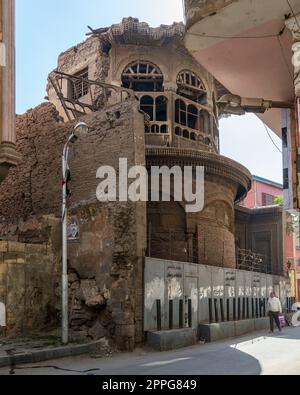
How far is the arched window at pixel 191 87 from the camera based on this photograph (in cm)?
2370

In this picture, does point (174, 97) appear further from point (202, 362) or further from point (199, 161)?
point (202, 362)

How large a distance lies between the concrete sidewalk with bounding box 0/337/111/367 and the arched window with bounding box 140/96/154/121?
1164cm

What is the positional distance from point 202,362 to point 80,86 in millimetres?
16046

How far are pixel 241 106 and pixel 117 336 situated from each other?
714 centimetres

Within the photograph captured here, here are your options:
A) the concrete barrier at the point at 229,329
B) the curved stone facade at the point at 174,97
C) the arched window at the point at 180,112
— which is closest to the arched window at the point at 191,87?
the curved stone facade at the point at 174,97

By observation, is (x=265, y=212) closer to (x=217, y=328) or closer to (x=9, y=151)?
(x=217, y=328)

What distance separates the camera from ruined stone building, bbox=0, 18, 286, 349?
14484 mm

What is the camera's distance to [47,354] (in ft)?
39.3

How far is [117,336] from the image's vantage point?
45.6 feet

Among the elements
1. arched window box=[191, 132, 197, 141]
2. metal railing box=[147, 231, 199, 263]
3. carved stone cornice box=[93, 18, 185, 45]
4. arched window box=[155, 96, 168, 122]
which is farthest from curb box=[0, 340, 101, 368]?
carved stone cornice box=[93, 18, 185, 45]

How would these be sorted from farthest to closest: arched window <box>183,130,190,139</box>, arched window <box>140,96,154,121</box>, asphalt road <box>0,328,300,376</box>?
1. arched window <box>183,130,190,139</box>
2. arched window <box>140,96,154,121</box>
3. asphalt road <box>0,328,300,376</box>

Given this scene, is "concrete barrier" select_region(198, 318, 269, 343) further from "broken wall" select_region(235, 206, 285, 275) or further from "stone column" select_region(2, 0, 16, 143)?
"stone column" select_region(2, 0, 16, 143)

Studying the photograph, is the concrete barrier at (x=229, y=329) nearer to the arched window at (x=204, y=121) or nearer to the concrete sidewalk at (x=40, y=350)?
the concrete sidewalk at (x=40, y=350)

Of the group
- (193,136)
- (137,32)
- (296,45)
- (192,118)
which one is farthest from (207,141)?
(296,45)
